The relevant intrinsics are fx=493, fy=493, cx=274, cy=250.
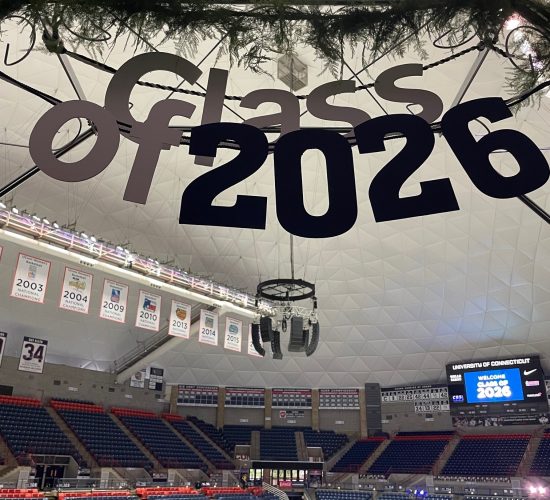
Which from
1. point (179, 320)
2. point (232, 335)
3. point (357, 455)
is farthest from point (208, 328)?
point (357, 455)

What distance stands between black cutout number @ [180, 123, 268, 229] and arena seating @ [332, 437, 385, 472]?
35.4 m

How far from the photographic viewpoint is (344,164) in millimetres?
3203

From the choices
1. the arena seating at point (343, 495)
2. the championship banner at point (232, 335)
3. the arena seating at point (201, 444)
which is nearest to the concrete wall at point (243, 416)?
the arena seating at point (201, 444)

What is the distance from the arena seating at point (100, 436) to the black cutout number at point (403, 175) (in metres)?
28.5

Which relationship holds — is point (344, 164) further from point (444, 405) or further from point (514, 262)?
point (444, 405)

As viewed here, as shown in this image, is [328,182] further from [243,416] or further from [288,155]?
[243,416]

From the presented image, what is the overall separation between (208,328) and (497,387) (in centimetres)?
1959

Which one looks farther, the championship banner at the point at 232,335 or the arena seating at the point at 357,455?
the arena seating at the point at 357,455

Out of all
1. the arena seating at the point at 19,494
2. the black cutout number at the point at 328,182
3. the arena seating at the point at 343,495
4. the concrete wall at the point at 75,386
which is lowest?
the arena seating at the point at 343,495

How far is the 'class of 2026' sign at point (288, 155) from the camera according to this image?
3059 millimetres

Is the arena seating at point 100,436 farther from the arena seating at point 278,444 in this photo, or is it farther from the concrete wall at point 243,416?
the arena seating at point 278,444

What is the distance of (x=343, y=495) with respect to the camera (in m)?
31.3

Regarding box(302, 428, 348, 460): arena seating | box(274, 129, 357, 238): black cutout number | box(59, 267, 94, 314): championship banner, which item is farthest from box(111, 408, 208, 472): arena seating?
box(274, 129, 357, 238): black cutout number

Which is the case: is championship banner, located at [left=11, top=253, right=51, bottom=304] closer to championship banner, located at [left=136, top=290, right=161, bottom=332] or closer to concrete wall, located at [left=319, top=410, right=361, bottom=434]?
championship banner, located at [left=136, top=290, right=161, bottom=332]
